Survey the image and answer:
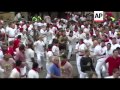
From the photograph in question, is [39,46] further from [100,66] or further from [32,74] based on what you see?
[32,74]

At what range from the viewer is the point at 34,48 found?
11758 millimetres

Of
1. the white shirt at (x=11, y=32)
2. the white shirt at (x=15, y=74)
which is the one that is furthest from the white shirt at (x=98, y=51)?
the white shirt at (x=11, y=32)

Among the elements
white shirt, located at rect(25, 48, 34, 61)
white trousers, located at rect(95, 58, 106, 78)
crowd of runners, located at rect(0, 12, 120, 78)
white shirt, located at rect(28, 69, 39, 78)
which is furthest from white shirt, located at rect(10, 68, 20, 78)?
white trousers, located at rect(95, 58, 106, 78)

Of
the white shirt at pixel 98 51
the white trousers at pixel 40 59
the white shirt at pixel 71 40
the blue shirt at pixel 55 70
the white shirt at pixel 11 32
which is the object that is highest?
the white shirt at pixel 11 32

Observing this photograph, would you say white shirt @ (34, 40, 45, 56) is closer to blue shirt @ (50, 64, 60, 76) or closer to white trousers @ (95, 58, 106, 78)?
white trousers @ (95, 58, 106, 78)

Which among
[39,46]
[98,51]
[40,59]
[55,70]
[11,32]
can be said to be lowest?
[40,59]

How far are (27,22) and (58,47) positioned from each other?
244 inches

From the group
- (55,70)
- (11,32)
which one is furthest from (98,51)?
(11,32)

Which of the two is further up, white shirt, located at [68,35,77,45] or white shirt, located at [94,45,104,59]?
white shirt, located at [68,35,77,45]

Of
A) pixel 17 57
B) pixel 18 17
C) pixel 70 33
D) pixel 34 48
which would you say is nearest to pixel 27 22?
pixel 18 17

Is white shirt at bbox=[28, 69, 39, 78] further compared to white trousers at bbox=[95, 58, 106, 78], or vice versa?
white trousers at bbox=[95, 58, 106, 78]

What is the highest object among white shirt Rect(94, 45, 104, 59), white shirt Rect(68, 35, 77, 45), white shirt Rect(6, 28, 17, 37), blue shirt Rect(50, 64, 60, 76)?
white shirt Rect(6, 28, 17, 37)

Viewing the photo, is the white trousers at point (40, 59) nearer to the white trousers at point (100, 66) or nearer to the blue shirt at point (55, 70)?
the white trousers at point (100, 66)
